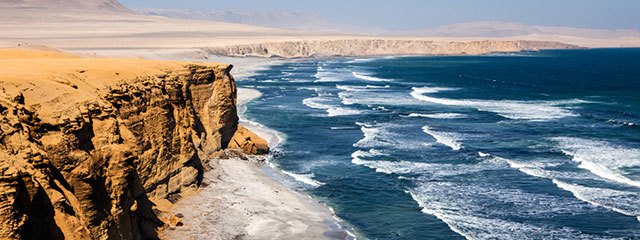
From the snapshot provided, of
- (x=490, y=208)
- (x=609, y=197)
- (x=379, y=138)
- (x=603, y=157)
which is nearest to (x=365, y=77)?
(x=379, y=138)

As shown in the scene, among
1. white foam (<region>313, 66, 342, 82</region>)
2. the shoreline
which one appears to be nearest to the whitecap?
the shoreline

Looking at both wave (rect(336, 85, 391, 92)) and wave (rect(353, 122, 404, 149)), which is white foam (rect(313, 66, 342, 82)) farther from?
wave (rect(353, 122, 404, 149))

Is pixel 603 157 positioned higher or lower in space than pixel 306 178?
higher

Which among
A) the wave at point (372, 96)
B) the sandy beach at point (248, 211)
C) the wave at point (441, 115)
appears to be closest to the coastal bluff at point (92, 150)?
the sandy beach at point (248, 211)

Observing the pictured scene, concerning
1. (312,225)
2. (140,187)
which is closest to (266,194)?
(312,225)

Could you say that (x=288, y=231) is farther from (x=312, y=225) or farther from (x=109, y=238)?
(x=109, y=238)

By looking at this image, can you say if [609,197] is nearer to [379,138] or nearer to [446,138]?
[446,138]

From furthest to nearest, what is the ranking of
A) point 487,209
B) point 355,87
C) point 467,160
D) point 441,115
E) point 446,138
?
point 355,87 < point 441,115 < point 446,138 < point 467,160 < point 487,209
